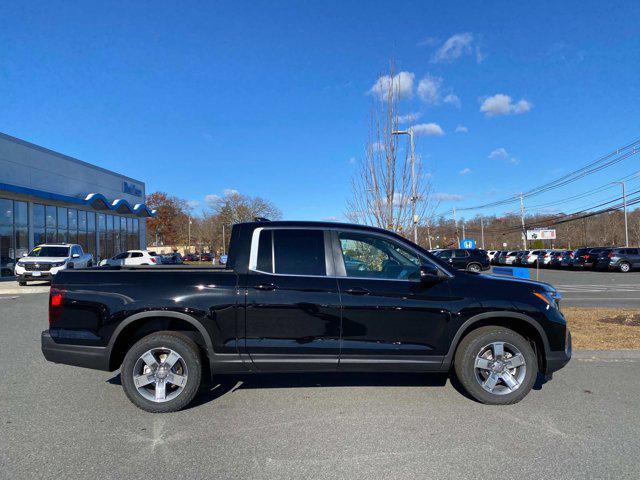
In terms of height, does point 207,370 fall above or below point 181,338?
below

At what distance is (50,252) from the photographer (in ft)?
66.2

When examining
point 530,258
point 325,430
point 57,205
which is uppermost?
point 57,205

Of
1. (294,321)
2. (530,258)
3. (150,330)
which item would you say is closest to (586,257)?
(530,258)

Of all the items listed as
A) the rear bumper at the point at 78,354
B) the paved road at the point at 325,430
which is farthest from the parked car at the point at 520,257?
the rear bumper at the point at 78,354

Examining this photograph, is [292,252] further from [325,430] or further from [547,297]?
[547,297]

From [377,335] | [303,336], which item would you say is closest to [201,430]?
[303,336]

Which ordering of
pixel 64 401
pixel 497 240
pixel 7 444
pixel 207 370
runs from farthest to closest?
pixel 497 240 < pixel 207 370 < pixel 64 401 < pixel 7 444

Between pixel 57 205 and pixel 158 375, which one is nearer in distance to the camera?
pixel 158 375

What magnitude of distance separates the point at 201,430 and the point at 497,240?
100 m

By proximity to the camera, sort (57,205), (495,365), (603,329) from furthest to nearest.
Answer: (57,205) → (603,329) → (495,365)

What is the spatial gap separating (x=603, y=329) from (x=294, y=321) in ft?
20.7

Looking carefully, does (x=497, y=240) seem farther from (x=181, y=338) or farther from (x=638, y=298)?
(x=181, y=338)

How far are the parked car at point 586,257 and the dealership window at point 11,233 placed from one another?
37434 mm

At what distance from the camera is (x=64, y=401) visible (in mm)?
4660
